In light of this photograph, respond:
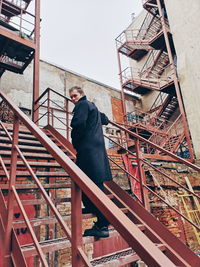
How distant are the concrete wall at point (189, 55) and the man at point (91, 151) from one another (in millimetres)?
8046

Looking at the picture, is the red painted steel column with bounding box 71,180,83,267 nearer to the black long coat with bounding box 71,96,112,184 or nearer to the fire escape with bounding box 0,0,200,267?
the fire escape with bounding box 0,0,200,267

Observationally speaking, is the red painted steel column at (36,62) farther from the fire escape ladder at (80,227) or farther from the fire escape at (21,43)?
the fire escape ladder at (80,227)

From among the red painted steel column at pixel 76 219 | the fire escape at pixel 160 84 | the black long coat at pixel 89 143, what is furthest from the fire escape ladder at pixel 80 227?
the fire escape at pixel 160 84

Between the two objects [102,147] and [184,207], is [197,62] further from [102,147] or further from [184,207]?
[102,147]

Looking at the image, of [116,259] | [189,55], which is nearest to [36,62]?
[116,259]

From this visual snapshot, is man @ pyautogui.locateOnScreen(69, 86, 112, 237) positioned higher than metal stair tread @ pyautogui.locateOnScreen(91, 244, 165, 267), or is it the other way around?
man @ pyautogui.locateOnScreen(69, 86, 112, 237)

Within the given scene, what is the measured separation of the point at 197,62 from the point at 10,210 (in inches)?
388

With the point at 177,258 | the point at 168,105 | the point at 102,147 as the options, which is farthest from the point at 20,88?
the point at 177,258

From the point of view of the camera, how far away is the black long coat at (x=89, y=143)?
6.40 ft

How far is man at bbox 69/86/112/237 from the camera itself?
1.94m

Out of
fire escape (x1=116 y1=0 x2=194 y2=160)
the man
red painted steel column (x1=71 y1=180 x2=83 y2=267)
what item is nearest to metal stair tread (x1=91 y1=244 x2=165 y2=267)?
the man

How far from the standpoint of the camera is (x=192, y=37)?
9.54 m

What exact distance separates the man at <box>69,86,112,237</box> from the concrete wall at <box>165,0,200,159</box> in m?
8.05

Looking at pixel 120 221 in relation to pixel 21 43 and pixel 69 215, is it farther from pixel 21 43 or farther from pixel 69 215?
pixel 21 43
